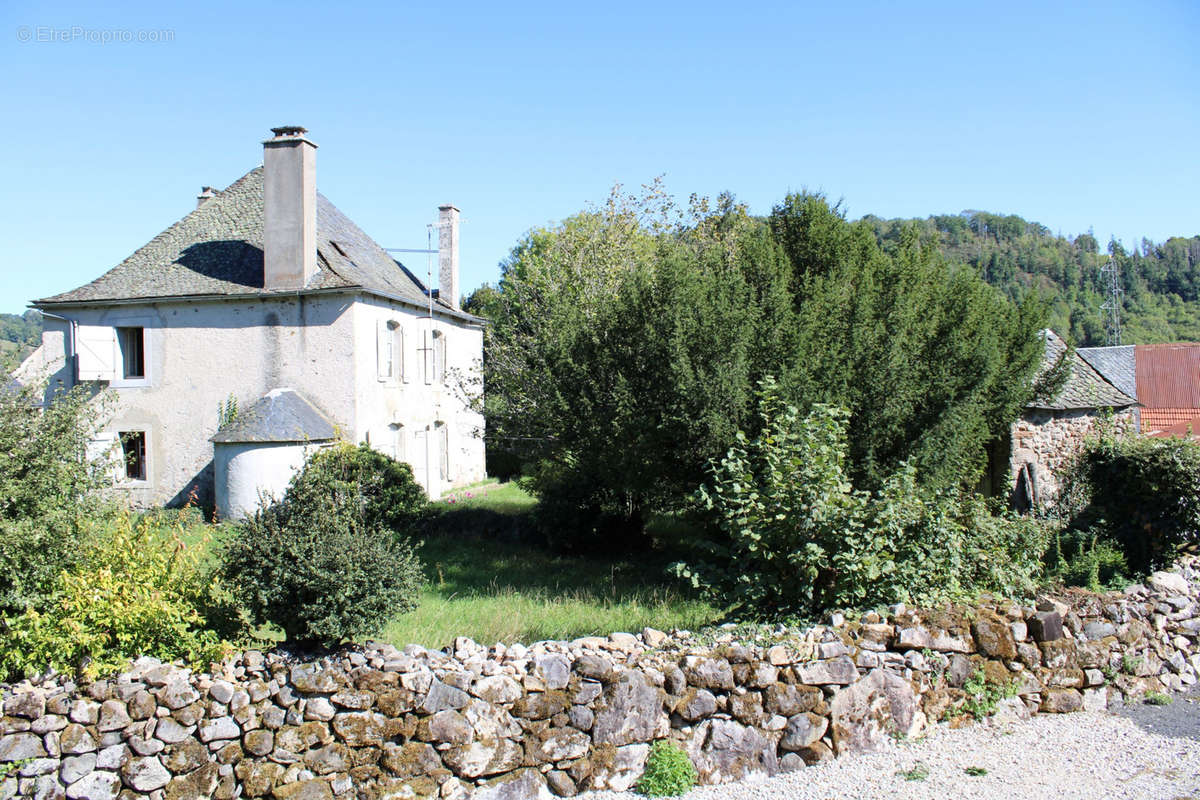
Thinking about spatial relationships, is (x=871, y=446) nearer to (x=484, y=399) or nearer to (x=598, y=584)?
(x=598, y=584)

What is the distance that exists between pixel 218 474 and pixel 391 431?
161 inches

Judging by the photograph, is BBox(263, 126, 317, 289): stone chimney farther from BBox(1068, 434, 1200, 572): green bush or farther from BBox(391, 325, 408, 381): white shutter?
BBox(1068, 434, 1200, 572): green bush

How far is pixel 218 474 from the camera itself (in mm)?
16219

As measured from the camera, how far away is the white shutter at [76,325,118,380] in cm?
1755

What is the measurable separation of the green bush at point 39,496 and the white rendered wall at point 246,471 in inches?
355

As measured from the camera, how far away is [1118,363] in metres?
34.0

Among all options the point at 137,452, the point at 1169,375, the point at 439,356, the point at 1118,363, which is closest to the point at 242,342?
the point at 137,452

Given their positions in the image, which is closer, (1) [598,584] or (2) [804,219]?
(1) [598,584]

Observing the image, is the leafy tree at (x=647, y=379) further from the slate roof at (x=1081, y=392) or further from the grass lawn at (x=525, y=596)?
the slate roof at (x=1081, y=392)

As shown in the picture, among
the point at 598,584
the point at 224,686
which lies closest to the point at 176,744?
the point at 224,686

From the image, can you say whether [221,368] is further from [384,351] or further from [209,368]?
[384,351]

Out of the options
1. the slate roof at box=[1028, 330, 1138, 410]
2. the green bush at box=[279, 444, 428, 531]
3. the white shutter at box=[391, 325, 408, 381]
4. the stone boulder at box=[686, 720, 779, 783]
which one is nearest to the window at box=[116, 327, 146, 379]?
the white shutter at box=[391, 325, 408, 381]

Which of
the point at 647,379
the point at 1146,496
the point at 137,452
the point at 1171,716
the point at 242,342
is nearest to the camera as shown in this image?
the point at 1171,716

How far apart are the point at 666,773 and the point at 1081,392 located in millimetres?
14814
